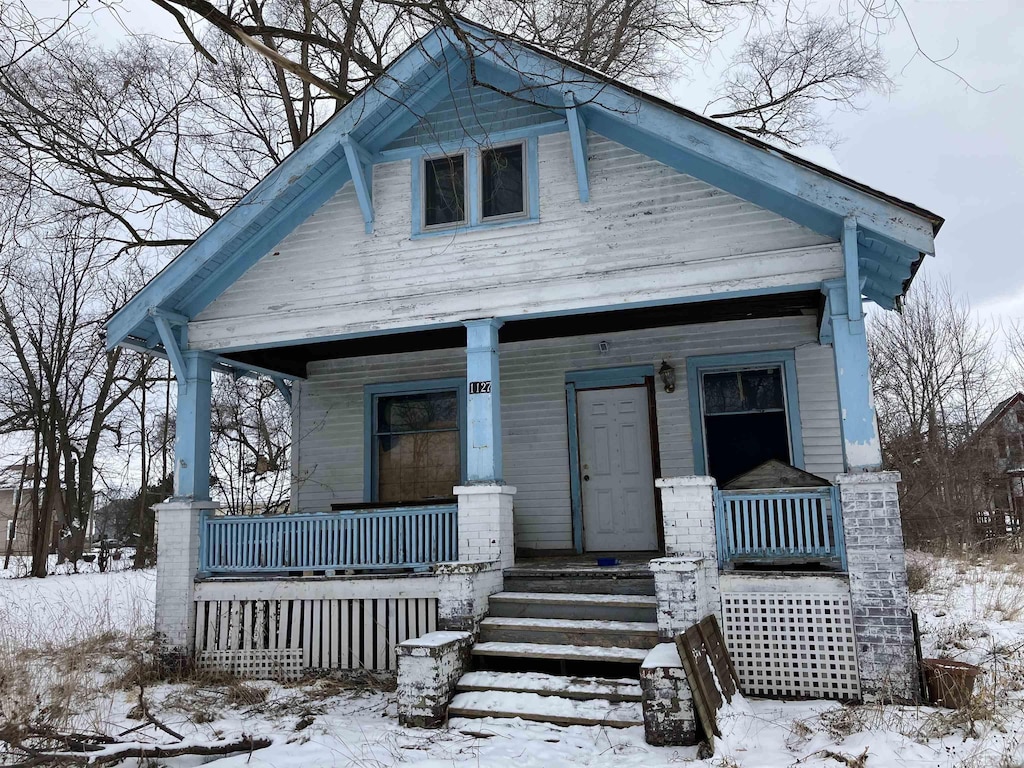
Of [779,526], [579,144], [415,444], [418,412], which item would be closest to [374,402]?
[418,412]

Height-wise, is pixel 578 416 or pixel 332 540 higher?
pixel 578 416

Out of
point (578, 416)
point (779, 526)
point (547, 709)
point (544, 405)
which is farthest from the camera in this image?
point (544, 405)

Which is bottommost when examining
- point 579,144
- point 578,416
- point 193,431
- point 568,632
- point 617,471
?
point 568,632

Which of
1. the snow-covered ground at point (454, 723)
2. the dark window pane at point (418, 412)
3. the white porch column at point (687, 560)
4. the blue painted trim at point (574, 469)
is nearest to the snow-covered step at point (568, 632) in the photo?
the white porch column at point (687, 560)

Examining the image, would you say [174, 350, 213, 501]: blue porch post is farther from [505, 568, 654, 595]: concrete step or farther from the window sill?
[505, 568, 654, 595]: concrete step

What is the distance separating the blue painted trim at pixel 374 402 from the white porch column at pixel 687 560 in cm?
420

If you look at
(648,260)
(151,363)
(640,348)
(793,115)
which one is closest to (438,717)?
(648,260)

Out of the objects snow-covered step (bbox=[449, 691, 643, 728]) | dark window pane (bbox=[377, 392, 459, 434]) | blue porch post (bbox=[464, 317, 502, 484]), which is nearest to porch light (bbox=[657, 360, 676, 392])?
blue porch post (bbox=[464, 317, 502, 484])

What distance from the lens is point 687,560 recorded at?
20.0ft

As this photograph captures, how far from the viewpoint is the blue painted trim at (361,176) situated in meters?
8.12

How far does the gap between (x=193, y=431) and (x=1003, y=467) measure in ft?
84.0

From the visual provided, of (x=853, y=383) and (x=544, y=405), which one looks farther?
(x=544, y=405)

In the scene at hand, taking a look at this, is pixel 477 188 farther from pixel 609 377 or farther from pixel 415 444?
pixel 415 444

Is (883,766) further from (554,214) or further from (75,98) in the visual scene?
(75,98)
